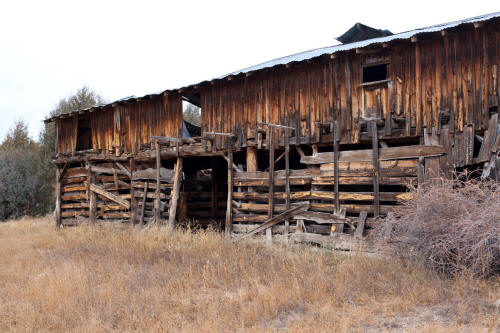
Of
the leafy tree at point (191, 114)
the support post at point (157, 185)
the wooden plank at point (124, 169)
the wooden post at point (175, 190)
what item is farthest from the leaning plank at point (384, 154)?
the leafy tree at point (191, 114)

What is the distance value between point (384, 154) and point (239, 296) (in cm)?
530

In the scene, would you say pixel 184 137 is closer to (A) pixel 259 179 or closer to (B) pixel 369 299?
(A) pixel 259 179

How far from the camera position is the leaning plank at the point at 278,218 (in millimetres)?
11305

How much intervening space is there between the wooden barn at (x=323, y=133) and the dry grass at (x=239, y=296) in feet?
6.73

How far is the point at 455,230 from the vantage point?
260 inches

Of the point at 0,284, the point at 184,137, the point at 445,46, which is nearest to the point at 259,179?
the point at 184,137

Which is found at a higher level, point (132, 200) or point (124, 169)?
point (124, 169)

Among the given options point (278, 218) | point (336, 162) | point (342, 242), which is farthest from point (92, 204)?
point (342, 242)

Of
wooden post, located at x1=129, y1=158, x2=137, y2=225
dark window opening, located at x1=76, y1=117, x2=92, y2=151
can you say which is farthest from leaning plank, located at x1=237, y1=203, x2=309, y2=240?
dark window opening, located at x1=76, y1=117, x2=92, y2=151

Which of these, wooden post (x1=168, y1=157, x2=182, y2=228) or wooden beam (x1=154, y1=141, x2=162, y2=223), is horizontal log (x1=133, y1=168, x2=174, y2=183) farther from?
wooden post (x1=168, y1=157, x2=182, y2=228)

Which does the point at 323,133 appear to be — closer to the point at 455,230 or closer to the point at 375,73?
the point at 375,73

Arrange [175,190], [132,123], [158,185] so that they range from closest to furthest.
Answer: [175,190] → [158,185] → [132,123]

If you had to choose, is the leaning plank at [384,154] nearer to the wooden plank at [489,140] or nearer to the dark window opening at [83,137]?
the wooden plank at [489,140]

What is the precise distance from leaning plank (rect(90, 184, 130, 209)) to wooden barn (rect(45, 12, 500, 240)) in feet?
0.15
